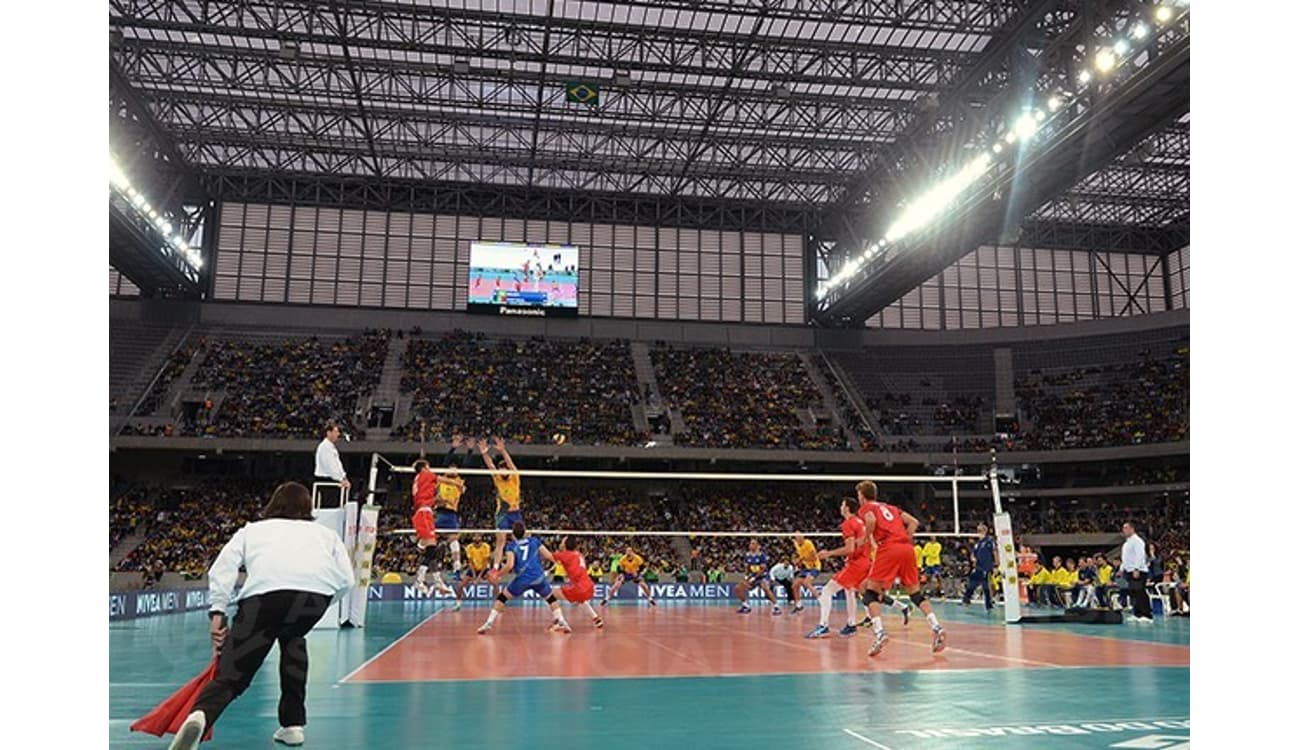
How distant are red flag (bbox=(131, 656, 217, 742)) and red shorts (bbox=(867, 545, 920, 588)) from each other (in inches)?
303

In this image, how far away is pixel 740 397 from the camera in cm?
4475

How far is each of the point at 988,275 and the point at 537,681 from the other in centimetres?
4628

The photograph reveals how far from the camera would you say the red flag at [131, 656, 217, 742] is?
17.3 ft

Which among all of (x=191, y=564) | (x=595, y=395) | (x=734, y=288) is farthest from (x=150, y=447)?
(x=734, y=288)

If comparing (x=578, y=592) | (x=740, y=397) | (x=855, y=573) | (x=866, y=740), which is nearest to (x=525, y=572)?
(x=578, y=592)

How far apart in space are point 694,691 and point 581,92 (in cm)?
2893

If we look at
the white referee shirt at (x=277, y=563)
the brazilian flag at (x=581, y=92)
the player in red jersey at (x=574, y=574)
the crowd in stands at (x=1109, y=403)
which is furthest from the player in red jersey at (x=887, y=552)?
the crowd in stands at (x=1109, y=403)

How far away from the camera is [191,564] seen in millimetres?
33219

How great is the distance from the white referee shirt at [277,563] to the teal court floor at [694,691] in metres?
0.90

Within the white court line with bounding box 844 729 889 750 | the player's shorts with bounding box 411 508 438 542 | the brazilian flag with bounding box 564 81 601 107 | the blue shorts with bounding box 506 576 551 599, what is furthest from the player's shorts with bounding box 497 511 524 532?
the brazilian flag with bounding box 564 81 601 107

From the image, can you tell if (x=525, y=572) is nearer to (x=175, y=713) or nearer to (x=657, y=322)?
(x=175, y=713)

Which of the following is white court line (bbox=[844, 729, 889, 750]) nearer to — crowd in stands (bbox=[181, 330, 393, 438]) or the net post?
the net post

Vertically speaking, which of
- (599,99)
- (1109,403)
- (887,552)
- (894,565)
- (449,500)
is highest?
(599,99)
